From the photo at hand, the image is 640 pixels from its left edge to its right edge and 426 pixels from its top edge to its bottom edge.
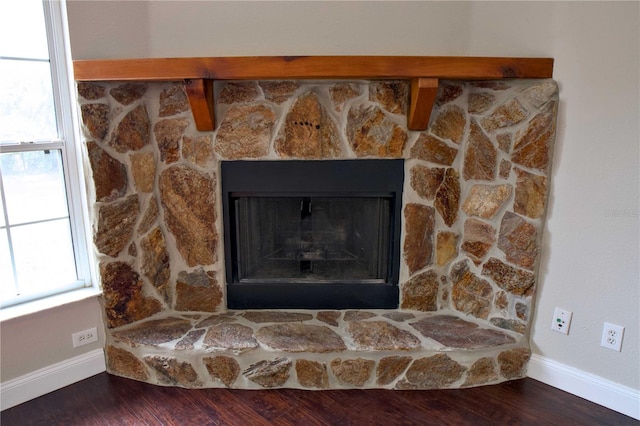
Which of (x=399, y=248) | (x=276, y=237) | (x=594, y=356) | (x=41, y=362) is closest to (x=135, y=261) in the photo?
(x=41, y=362)

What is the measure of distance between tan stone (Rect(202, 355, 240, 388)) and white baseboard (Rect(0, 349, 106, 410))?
→ 603mm

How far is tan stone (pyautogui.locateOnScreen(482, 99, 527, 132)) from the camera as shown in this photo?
1969mm

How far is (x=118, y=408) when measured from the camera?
Result: 1.88 metres

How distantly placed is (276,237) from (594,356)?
1.69 metres

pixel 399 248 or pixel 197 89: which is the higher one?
pixel 197 89

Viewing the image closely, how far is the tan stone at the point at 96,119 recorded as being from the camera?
192 cm

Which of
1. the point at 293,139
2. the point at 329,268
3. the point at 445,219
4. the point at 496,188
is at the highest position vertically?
the point at 293,139

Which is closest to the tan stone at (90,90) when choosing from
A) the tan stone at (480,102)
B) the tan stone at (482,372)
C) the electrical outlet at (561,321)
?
the tan stone at (480,102)

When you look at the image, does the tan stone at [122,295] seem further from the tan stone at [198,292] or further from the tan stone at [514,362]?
the tan stone at [514,362]

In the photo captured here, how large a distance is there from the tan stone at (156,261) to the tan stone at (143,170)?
9.6 inches

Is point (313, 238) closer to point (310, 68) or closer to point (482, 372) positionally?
point (310, 68)

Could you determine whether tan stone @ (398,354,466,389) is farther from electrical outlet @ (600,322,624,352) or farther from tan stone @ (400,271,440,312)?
electrical outlet @ (600,322,624,352)

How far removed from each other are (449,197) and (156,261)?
163cm

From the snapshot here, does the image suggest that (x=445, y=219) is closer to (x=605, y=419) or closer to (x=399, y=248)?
(x=399, y=248)
